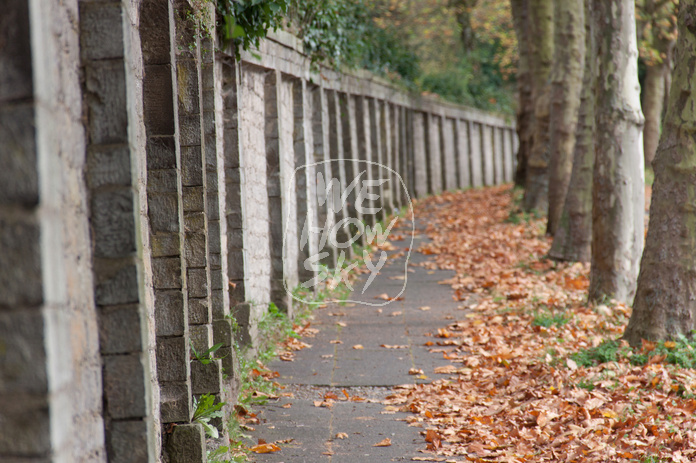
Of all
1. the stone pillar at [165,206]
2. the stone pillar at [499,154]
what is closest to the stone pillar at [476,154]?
the stone pillar at [499,154]

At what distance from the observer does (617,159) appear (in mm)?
7770

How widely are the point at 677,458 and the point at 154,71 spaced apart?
3.57m

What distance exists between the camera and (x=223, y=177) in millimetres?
6355

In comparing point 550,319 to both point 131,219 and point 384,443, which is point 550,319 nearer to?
point 384,443

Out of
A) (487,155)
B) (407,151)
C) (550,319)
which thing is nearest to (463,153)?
(487,155)

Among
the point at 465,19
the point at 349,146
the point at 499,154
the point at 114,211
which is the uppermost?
the point at 465,19

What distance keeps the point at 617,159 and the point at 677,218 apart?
1.94 meters

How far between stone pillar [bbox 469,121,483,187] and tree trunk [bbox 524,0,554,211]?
8.98 m

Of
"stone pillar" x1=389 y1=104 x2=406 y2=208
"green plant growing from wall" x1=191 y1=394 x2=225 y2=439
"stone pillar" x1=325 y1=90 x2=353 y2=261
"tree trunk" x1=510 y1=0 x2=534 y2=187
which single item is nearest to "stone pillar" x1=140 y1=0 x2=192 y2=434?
"green plant growing from wall" x1=191 y1=394 x2=225 y2=439

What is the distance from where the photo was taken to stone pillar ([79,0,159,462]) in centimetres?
282

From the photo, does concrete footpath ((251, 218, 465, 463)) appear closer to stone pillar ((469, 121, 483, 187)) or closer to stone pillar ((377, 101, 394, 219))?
stone pillar ((377, 101, 394, 219))

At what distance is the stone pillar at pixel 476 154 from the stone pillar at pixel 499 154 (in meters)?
1.79

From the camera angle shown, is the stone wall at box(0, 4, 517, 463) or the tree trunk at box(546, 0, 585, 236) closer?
the stone wall at box(0, 4, 517, 463)

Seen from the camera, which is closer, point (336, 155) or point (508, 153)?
point (336, 155)
